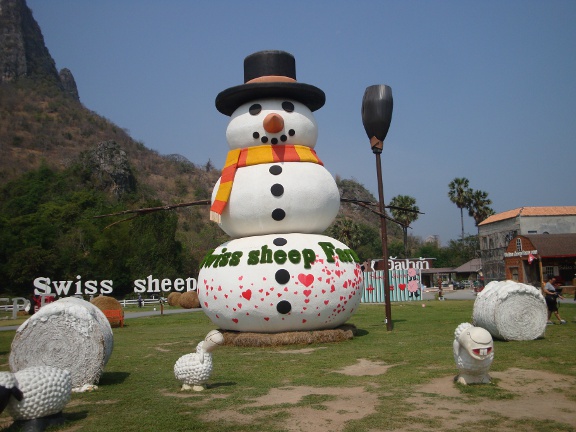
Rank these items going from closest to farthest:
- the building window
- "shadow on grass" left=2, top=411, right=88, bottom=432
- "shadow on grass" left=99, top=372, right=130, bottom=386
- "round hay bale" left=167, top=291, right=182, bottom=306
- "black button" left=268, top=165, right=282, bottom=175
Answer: "shadow on grass" left=2, top=411, right=88, bottom=432 → "shadow on grass" left=99, top=372, right=130, bottom=386 → "black button" left=268, top=165, right=282, bottom=175 → "round hay bale" left=167, top=291, right=182, bottom=306 → the building window

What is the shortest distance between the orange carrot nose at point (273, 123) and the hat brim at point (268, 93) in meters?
0.77

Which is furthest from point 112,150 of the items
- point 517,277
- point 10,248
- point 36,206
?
point 517,277

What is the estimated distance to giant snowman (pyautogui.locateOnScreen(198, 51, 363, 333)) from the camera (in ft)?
36.7

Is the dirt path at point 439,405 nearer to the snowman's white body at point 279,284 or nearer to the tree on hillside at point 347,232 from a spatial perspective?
the snowman's white body at point 279,284

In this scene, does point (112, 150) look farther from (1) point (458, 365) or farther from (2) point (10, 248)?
(1) point (458, 365)

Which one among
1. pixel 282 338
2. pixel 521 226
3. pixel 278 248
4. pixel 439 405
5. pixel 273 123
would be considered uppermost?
pixel 521 226

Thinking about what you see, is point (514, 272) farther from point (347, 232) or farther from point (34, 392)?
point (34, 392)

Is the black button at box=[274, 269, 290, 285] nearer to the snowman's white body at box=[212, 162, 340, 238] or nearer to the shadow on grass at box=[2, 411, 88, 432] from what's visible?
the snowman's white body at box=[212, 162, 340, 238]

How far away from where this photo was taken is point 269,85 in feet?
40.3

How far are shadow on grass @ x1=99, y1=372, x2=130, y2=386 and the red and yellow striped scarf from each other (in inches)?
165

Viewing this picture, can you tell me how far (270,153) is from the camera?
1224 cm

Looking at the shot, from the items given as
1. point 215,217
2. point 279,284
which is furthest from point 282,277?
point 215,217

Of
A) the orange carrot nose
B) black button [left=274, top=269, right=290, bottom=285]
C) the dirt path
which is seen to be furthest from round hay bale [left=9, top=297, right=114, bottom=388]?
the orange carrot nose

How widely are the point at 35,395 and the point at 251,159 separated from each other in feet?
25.6
